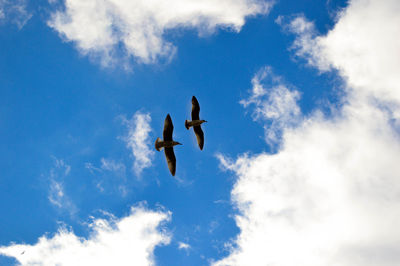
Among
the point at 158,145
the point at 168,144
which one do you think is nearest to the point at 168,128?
the point at 168,144

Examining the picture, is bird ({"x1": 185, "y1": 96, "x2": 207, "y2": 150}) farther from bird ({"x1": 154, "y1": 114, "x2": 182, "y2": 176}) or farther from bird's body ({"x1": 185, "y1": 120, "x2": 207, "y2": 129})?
bird ({"x1": 154, "y1": 114, "x2": 182, "y2": 176})

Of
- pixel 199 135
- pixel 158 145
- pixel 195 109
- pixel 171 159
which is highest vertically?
pixel 195 109

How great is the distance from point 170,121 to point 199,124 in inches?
163

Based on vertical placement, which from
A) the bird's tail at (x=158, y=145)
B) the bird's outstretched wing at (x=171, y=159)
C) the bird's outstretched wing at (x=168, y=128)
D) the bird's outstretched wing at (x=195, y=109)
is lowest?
the bird's outstretched wing at (x=171, y=159)

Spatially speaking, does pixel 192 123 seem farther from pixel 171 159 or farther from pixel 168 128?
pixel 171 159

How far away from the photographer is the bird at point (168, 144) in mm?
25234

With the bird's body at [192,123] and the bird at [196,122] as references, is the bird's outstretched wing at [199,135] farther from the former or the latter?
the bird's body at [192,123]

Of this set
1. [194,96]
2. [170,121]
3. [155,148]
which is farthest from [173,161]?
[194,96]

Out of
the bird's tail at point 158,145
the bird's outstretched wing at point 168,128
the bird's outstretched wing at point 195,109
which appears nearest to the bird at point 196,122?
the bird's outstretched wing at point 195,109

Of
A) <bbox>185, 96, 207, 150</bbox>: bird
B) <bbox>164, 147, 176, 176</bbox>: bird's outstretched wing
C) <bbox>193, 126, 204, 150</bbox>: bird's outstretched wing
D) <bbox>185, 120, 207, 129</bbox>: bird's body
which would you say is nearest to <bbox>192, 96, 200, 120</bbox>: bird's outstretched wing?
<bbox>185, 96, 207, 150</bbox>: bird

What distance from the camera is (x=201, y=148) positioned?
29.0 meters

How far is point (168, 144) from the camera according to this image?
25750mm

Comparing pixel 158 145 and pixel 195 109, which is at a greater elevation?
pixel 195 109

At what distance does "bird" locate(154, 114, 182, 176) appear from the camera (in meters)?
25.2
